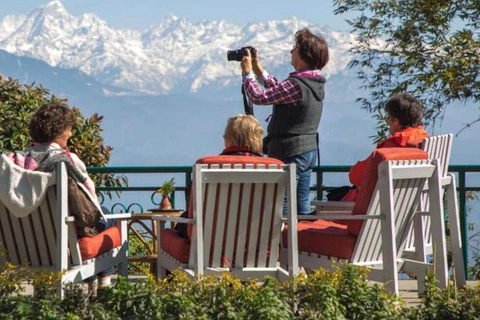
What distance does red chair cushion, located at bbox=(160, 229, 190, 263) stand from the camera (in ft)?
20.1

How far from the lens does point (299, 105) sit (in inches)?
271

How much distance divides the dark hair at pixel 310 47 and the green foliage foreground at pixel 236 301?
1861 mm

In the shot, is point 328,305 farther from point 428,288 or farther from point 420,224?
point 420,224

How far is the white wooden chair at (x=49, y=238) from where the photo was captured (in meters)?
5.85

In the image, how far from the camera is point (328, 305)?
5.16m

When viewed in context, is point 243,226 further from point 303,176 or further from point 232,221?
point 303,176

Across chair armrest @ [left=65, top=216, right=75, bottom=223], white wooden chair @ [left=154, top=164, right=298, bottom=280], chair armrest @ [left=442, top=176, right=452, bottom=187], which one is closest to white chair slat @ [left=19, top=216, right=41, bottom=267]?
chair armrest @ [left=65, top=216, right=75, bottom=223]

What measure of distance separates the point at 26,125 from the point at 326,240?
5349mm

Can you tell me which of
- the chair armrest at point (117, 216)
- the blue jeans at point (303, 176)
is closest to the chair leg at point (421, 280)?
the blue jeans at point (303, 176)

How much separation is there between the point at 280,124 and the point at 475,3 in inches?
249

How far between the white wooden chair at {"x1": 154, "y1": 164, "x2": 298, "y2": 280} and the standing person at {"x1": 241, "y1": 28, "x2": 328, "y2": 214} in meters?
0.79

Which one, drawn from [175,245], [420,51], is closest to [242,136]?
[175,245]

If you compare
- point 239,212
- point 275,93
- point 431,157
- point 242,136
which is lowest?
point 239,212

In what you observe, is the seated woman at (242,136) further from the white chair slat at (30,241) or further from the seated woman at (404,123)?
the white chair slat at (30,241)
